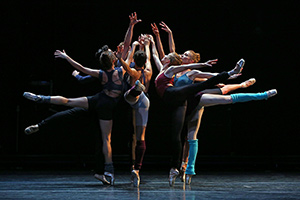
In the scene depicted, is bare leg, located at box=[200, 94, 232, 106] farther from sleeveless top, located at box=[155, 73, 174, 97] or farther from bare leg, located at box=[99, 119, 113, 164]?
bare leg, located at box=[99, 119, 113, 164]

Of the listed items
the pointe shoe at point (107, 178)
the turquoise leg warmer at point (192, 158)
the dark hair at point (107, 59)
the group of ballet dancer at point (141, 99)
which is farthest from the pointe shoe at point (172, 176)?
the dark hair at point (107, 59)

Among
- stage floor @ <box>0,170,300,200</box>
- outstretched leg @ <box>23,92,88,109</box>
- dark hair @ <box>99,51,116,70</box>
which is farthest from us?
dark hair @ <box>99,51,116,70</box>

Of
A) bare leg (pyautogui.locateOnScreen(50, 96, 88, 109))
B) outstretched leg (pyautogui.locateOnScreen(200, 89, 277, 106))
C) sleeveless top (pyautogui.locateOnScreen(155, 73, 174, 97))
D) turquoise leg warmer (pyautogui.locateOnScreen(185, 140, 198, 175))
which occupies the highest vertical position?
sleeveless top (pyautogui.locateOnScreen(155, 73, 174, 97))

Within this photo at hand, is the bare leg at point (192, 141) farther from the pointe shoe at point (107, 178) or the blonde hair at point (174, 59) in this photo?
the pointe shoe at point (107, 178)

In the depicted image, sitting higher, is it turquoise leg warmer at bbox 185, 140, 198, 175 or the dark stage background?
the dark stage background

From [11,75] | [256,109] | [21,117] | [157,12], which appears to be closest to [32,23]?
[11,75]

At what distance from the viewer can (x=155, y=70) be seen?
22.8 ft

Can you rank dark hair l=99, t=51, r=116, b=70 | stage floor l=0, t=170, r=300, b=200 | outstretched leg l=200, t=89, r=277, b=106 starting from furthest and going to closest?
dark hair l=99, t=51, r=116, b=70
outstretched leg l=200, t=89, r=277, b=106
stage floor l=0, t=170, r=300, b=200

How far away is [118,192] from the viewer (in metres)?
3.53

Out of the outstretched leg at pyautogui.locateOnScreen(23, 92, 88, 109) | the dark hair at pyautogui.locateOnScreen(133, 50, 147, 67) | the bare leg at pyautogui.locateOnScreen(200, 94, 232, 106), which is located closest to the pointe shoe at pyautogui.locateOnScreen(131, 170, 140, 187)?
the outstretched leg at pyautogui.locateOnScreen(23, 92, 88, 109)

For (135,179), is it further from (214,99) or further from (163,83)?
(214,99)

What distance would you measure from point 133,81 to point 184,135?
961mm

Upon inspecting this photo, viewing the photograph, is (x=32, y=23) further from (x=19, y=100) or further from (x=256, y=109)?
(x=256, y=109)

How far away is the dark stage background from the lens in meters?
6.85
